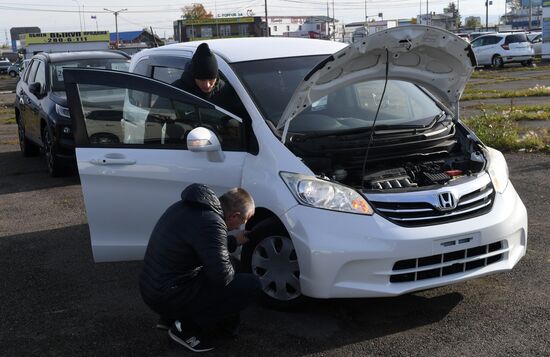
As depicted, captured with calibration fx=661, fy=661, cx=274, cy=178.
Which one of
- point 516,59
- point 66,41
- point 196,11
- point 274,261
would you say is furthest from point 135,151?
point 196,11

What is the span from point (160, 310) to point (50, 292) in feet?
5.45

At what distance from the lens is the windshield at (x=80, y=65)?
32.8 feet

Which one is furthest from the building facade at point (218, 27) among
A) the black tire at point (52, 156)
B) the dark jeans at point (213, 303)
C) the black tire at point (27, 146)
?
the dark jeans at point (213, 303)

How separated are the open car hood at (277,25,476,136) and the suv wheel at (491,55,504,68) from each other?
2822cm

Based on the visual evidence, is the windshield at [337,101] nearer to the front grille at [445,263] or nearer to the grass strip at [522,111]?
the front grille at [445,263]

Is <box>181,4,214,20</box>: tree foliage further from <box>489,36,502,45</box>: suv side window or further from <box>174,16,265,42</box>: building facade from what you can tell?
<box>489,36,502,45</box>: suv side window

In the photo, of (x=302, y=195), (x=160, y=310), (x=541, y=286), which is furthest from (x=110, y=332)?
(x=541, y=286)

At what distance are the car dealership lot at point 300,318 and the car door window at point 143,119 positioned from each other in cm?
119

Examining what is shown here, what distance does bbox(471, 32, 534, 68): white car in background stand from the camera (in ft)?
101

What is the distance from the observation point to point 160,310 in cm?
394

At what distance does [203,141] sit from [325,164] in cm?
85

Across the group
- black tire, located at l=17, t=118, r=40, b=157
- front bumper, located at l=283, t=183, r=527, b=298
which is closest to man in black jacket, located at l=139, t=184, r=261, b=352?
front bumper, located at l=283, t=183, r=527, b=298

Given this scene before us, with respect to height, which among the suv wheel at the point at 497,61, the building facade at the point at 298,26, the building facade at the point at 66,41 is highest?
the building facade at the point at 298,26

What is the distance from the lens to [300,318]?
4.46 metres
